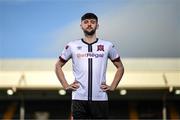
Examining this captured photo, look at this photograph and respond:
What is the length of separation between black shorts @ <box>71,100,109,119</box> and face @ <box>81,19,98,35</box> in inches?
18.1

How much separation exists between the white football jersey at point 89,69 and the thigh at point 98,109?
3 centimetres

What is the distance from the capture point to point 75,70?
11.6 ft

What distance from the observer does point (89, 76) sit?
3.50 metres

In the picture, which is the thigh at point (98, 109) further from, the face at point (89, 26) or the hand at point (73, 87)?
the face at point (89, 26)

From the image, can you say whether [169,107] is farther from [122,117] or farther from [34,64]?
[34,64]

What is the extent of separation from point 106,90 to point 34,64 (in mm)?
14984

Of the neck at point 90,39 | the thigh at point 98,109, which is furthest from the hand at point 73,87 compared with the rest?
the neck at point 90,39

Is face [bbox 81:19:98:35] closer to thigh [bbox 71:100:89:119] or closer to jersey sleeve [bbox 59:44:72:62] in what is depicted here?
jersey sleeve [bbox 59:44:72:62]

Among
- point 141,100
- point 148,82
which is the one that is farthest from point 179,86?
Result: point 141,100

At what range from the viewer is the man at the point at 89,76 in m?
3.50

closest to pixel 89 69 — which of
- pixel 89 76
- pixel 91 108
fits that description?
pixel 89 76

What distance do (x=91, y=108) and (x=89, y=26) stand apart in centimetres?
53

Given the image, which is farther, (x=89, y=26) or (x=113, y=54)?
(x=113, y=54)

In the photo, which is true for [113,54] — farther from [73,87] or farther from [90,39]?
[73,87]
